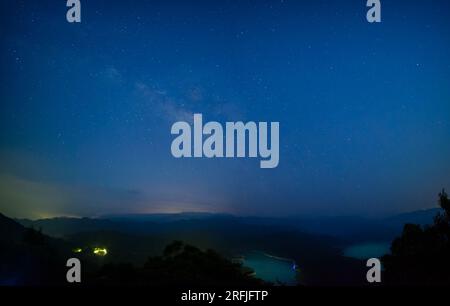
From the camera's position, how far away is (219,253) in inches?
115

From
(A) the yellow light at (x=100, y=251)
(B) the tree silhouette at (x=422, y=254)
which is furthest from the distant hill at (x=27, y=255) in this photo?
(B) the tree silhouette at (x=422, y=254)

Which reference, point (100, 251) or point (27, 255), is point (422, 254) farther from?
point (27, 255)

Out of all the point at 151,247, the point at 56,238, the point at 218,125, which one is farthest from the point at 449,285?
the point at 56,238

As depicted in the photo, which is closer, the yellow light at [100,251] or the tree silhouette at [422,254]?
the tree silhouette at [422,254]

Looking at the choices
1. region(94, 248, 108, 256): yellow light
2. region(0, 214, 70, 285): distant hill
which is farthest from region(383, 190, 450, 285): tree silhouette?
region(0, 214, 70, 285): distant hill

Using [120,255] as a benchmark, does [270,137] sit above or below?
above

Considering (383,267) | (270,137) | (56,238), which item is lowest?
(383,267)

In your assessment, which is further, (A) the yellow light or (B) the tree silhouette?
(A) the yellow light

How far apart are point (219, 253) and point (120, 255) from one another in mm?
731

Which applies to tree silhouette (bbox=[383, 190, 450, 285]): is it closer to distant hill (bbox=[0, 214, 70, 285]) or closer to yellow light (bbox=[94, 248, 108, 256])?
yellow light (bbox=[94, 248, 108, 256])

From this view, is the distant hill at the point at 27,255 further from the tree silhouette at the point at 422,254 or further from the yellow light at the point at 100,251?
the tree silhouette at the point at 422,254

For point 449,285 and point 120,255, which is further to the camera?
Answer: point 120,255

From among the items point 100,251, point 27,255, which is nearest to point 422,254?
point 100,251
